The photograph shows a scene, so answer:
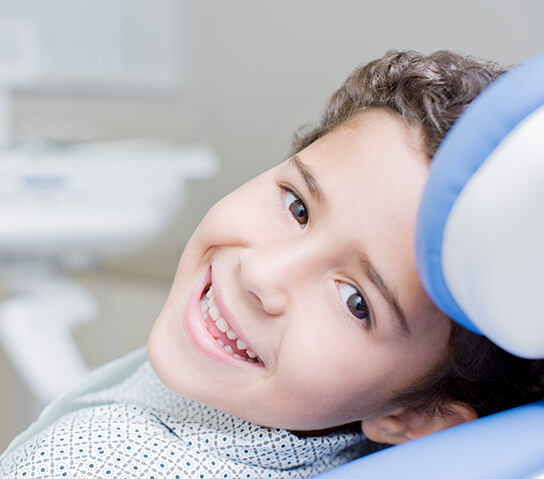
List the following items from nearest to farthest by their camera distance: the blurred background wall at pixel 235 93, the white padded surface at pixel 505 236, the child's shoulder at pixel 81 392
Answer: the white padded surface at pixel 505 236
the child's shoulder at pixel 81 392
the blurred background wall at pixel 235 93

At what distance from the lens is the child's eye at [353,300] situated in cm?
54

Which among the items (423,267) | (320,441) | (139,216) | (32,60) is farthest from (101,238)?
(423,267)

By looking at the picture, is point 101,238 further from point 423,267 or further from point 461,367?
point 423,267

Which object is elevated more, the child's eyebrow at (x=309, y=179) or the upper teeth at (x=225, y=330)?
the child's eyebrow at (x=309, y=179)

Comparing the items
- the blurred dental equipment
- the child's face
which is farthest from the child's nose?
the blurred dental equipment

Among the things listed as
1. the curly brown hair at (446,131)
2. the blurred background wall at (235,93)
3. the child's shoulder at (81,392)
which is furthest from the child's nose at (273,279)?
the blurred background wall at (235,93)

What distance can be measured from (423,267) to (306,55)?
1.63 meters

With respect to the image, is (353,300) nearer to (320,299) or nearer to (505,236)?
(320,299)

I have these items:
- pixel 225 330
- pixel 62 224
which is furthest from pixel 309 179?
pixel 62 224

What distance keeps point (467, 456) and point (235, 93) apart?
1810 millimetres

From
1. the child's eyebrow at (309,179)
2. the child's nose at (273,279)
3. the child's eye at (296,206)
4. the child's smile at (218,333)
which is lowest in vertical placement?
the child's smile at (218,333)

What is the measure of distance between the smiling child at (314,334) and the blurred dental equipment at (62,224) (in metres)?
0.75

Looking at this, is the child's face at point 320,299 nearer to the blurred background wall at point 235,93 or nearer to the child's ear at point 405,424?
the child's ear at point 405,424

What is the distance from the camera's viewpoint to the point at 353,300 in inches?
21.3
